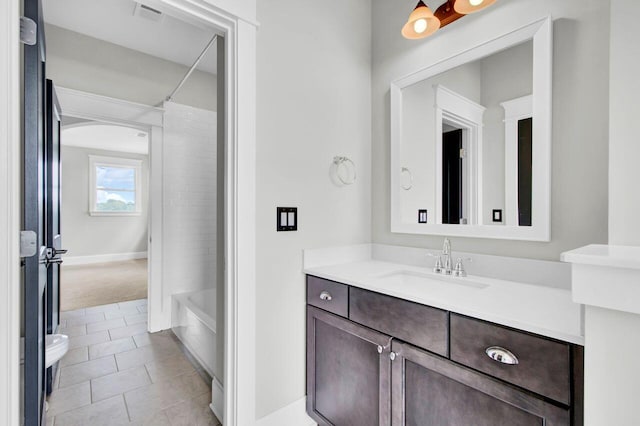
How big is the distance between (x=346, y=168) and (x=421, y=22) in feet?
2.85

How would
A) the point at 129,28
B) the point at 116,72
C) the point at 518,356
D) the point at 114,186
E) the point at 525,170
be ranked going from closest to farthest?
the point at 518,356
the point at 525,170
the point at 129,28
the point at 116,72
the point at 114,186

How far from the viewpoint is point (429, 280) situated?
5.24ft

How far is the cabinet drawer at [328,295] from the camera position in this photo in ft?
4.89

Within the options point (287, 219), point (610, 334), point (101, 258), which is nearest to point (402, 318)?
point (610, 334)

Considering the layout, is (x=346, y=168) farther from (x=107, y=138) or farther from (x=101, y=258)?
(x=101, y=258)

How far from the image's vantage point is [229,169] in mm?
1480

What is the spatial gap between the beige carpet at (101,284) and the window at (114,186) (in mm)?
1308

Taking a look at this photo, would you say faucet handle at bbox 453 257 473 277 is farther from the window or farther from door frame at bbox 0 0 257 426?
the window

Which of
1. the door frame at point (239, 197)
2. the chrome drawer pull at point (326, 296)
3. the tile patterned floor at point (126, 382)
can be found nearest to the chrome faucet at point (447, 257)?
the chrome drawer pull at point (326, 296)

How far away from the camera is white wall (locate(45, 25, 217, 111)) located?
245 centimetres

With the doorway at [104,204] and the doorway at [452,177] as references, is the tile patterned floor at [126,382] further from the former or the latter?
the doorway at [104,204]

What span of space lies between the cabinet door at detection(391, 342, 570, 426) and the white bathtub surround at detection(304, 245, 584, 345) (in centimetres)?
21

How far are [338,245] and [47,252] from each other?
1.60 m

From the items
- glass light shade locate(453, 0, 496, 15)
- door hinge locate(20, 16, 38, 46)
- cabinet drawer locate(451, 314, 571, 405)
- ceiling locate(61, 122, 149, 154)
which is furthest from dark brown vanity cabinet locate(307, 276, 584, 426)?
ceiling locate(61, 122, 149, 154)
